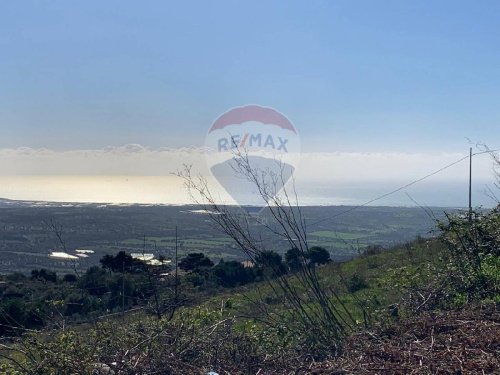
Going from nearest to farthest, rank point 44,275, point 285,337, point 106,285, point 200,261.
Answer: point 285,337 < point 106,285 < point 200,261 < point 44,275

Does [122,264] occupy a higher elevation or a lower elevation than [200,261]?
higher

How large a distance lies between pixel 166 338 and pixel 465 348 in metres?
2.39

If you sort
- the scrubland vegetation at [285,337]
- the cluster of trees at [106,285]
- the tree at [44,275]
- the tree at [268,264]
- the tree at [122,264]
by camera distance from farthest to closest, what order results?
the tree at [44,275] < the tree at [122,264] < the cluster of trees at [106,285] < the tree at [268,264] < the scrubland vegetation at [285,337]

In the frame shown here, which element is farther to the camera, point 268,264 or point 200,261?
point 200,261

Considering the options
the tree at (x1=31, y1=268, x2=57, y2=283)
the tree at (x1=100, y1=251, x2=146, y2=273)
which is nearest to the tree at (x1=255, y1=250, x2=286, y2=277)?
the tree at (x1=100, y1=251, x2=146, y2=273)

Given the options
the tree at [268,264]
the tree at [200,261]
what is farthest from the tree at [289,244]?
the tree at [200,261]

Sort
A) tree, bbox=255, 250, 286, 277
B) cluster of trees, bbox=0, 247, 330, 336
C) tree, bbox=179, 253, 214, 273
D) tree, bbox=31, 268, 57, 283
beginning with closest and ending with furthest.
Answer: tree, bbox=255, 250, 286, 277 → cluster of trees, bbox=0, 247, 330, 336 → tree, bbox=179, 253, 214, 273 → tree, bbox=31, 268, 57, 283

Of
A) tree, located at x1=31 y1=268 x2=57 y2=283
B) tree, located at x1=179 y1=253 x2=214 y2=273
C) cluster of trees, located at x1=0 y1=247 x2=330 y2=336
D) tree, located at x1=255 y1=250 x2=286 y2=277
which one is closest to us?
tree, located at x1=255 y1=250 x2=286 y2=277

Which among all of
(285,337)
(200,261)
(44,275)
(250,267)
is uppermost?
(250,267)

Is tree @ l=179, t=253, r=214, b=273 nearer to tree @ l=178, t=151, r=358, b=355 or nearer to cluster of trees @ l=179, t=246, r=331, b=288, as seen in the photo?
cluster of trees @ l=179, t=246, r=331, b=288

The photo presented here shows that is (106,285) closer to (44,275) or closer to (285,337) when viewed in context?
(285,337)

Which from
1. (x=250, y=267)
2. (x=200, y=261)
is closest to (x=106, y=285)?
(x=250, y=267)

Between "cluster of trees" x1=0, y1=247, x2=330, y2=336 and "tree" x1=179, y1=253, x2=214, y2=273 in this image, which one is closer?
"cluster of trees" x1=0, y1=247, x2=330, y2=336

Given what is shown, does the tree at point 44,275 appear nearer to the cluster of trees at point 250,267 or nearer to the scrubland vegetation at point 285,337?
the cluster of trees at point 250,267
